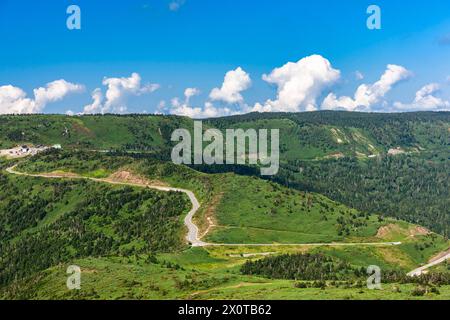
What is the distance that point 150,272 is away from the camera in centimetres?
12038

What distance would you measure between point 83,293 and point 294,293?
147 feet

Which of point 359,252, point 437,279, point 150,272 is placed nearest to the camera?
point 437,279

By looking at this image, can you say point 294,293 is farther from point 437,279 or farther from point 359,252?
point 359,252
